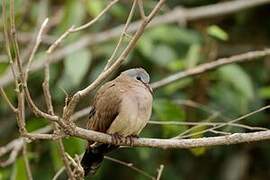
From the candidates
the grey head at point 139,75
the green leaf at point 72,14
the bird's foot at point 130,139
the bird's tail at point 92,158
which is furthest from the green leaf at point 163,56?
the bird's foot at point 130,139

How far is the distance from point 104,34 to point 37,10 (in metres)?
0.57

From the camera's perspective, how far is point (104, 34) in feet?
19.4

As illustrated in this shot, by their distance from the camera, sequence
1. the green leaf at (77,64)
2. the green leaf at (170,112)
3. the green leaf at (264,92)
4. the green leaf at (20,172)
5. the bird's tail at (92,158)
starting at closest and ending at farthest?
the bird's tail at (92,158) < the green leaf at (20,172) < the green leaf at (170,112) < the green leaf at (77,64) < the green leaf at (264,92)

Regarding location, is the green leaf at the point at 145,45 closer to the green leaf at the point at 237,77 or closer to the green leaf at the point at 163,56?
the green leaf at the point at 163,56

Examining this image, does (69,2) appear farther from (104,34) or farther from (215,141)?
(215,141)

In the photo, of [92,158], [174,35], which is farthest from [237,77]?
[92,158]

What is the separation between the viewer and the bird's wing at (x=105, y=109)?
3.67 metres

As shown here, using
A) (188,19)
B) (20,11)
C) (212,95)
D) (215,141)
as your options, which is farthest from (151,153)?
(215,141)

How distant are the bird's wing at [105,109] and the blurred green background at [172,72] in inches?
52.5

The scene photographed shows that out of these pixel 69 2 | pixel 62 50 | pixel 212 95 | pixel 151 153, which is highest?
pixel 69 2

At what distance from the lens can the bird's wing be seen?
3.67m

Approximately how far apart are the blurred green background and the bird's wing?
1.33m

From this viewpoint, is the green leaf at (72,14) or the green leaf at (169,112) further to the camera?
the green leaf at (72,14)

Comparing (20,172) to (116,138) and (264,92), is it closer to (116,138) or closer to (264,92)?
(116,138)
